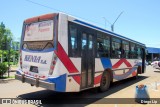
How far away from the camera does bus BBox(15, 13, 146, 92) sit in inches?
301

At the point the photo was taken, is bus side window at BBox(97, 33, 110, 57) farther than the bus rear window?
Yes

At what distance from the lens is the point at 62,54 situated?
25.2 feet

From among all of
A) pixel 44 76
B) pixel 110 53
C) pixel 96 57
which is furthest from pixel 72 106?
pixel 110 53

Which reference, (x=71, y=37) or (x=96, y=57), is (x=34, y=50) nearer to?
(x=71, y=37)

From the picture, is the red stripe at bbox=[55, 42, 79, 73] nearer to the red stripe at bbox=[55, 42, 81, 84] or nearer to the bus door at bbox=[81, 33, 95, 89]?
the red stripe at bbox=[55, 42, 81, 84]

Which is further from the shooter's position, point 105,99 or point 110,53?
point 110,53

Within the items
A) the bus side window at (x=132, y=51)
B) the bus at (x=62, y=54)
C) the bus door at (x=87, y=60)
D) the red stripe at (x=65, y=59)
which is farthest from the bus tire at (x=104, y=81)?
the bus side window at (x=132, y=51)

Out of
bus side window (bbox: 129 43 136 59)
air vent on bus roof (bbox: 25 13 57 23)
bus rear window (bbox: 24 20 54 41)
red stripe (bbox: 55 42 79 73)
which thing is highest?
air vent on bus roof (bbox: 25 13 57 23)

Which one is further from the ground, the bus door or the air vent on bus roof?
the air vent on bus roof

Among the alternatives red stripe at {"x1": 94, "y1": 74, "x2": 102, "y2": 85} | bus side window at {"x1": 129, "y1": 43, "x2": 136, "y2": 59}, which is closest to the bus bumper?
red stripe at {"x1": 94, "y1": 74, "x2": 102, "y2": 85}

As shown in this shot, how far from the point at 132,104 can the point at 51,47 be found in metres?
3.84

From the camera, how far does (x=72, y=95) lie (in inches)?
392

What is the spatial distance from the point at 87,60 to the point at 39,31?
91.2 inches

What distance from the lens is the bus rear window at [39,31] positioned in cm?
797
